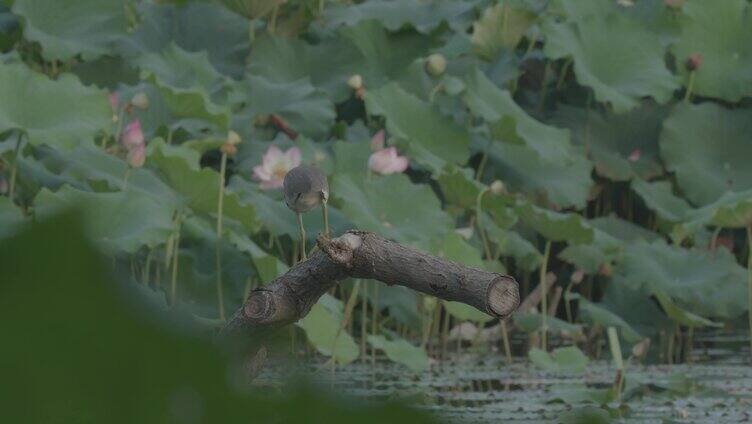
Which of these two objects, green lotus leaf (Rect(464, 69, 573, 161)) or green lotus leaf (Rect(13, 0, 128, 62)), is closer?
green lotus leaf (Rect(464, 69, 573, 161))

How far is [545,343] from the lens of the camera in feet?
12.1

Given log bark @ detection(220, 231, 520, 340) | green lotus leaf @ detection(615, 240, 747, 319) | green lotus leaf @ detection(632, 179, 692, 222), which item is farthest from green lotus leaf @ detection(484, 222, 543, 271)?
log bark @ detection(220, 231, 520, 340)

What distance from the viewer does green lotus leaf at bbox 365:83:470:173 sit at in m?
4.05

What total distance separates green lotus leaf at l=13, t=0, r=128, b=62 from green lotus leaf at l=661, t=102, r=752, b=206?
1632 mm

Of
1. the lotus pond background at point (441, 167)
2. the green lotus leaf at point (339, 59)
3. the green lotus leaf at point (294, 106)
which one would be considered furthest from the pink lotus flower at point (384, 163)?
the green lotus leaf at point (339, 59)

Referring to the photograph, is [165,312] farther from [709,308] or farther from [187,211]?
[709,308]

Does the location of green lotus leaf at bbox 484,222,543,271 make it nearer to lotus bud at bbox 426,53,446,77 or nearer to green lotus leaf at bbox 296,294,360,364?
lotus bud at bbox 426,53,446,77

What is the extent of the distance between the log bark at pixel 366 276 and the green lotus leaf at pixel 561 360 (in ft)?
6.59

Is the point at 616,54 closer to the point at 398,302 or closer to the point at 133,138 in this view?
the point at 398,302

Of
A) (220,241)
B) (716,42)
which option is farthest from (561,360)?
(716,42)

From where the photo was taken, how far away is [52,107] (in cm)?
328

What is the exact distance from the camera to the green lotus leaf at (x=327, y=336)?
10.5 ft

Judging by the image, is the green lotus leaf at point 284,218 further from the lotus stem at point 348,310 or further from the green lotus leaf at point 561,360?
the green lotus leaf at point 561,360

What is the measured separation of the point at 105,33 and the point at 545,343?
1.52 m
